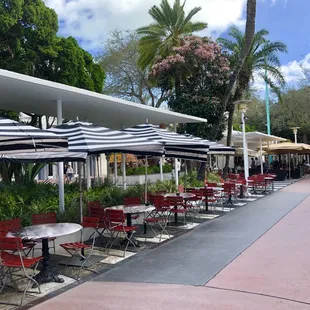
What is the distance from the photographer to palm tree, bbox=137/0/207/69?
75.4ft

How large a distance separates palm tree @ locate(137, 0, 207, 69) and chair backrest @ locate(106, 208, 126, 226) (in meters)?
17.0

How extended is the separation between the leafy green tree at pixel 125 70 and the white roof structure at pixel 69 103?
1569cm

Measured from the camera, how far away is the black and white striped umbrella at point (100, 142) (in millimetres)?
6684

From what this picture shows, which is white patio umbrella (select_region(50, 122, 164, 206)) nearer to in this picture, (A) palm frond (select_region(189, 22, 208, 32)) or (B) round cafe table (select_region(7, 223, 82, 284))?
(B) round cafe table (select_region(7, 223, 82, 284))

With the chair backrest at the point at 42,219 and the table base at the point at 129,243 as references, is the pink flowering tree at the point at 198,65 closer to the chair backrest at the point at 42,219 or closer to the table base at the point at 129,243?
the table base at the point at 129,243

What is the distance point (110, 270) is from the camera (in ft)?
21.1

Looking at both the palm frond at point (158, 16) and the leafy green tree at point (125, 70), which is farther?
the leafy green tree at point (125, 70)

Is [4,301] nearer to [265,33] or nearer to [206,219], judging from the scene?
[206,219]

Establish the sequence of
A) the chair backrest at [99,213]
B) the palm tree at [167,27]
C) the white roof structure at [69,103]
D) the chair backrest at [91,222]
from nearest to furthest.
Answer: the chair backrest at [91,222]
the chair backrest at [99,213]
the white roof structure at [69,103]
the palm tree at [167,27]

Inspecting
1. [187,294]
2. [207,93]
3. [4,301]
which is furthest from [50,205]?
[207,93]

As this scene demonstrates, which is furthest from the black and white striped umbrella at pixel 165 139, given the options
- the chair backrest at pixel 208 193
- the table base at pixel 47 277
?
the table base at pixel 47 277

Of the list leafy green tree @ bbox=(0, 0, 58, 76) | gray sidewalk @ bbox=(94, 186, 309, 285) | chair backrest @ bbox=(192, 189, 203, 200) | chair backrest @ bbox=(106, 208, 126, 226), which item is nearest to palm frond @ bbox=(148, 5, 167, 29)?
leafy green tree @ bbox=(0, 0, 58, 76)

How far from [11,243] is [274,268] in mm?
4223

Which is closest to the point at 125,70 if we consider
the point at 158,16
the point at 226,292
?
the point at 158,16
